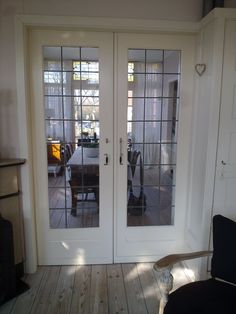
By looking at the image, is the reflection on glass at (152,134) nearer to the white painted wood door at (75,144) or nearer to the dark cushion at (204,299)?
the white painted wood door at (75,144)

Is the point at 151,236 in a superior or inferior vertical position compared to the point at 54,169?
inferior

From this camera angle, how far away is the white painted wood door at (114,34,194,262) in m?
2.45

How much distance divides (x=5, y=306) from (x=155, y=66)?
244cm

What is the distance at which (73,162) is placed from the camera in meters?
2.57

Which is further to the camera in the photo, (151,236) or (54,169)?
(151,236)

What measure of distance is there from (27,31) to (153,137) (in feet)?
4.86

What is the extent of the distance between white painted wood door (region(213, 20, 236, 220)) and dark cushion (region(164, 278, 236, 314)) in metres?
0.74

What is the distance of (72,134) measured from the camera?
2.51 m

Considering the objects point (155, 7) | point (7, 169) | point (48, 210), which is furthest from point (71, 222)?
point (155, 7)

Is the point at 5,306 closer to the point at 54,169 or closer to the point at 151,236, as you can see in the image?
the point at 54,169

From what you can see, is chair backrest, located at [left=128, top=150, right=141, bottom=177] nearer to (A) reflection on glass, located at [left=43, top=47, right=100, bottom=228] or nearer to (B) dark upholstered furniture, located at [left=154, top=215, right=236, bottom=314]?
(A) reflection on glass, located at [left=43, top=47, right=100, bottom=228]

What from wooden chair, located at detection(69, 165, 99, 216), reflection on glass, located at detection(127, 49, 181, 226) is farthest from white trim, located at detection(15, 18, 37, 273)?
reflection on glass, located at detection(127, 49, 181, 226)

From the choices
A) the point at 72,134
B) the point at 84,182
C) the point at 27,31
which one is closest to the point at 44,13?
the point at 27,31

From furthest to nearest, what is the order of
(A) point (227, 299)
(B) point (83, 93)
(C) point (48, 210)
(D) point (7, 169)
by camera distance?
(C) point (48, 210), (B) point (83, 93), (D) point (7, 169), (A) point (227, 299)
